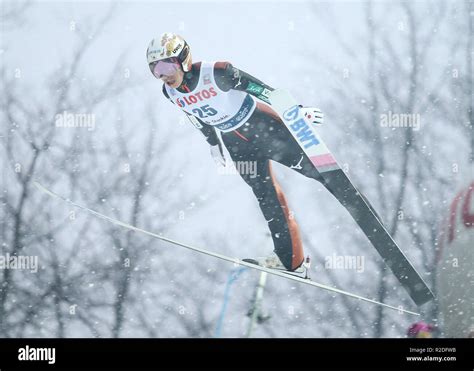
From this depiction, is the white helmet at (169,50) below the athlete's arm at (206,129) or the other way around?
the other way around

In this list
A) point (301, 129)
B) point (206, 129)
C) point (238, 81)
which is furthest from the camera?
point (206, 129)

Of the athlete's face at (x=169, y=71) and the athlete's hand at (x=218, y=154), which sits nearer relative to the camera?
the athlete's face at (x=169, y=71)

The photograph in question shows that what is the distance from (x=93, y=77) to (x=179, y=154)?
2.70ft

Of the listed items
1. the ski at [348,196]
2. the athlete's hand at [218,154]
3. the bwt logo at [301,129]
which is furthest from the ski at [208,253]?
the bwt logo at [301,129]

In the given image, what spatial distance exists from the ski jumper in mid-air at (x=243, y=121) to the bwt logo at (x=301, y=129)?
56 millimetres

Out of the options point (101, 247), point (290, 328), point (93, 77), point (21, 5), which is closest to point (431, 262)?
point (290, 328)

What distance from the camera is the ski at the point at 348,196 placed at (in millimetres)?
5969

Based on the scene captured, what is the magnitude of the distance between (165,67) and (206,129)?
0.52 meters

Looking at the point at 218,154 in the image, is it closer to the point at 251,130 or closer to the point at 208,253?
the point at 251,130

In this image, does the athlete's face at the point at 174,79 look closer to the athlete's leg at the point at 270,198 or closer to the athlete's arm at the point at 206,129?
the athlete's arm at the point at 206,129

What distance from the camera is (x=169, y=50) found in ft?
19.6

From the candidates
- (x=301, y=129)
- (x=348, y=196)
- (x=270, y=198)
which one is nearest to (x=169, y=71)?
(x=301, y=129)

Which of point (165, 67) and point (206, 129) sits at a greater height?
point (165, 67)

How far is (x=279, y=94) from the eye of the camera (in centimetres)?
591
